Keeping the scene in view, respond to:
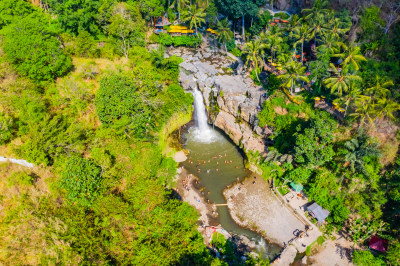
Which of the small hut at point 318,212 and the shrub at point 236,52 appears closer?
the small hut at point 318,212

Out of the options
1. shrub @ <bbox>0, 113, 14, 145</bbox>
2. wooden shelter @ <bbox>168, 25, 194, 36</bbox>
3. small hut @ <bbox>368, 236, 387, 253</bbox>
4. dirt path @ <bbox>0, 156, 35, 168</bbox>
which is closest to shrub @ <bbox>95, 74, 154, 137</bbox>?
dirt path @ <bbox>0, 156, 35, 168</bbox>

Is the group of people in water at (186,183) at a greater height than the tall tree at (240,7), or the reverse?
the tall tree at (240,7)

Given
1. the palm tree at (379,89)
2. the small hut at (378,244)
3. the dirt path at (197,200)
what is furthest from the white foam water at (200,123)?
the small hut at (378,244)

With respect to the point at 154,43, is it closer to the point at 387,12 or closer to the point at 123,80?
the point at 123,80

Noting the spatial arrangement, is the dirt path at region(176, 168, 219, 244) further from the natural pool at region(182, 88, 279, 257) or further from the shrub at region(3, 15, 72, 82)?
the shrub at region(3, 15, 72, 82)

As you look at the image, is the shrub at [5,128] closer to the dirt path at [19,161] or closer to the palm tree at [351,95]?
the dirt path at [19,161]

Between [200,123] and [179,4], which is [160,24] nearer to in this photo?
[179,4]
